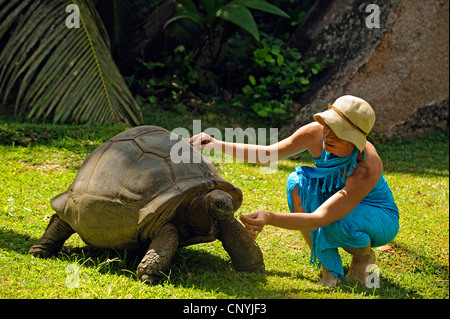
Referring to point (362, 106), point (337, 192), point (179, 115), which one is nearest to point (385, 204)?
point (337, 192)

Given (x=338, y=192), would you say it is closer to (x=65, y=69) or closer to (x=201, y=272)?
(x=201, y=272)

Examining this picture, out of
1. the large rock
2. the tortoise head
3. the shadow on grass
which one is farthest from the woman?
the large rock

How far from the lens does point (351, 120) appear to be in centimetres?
275

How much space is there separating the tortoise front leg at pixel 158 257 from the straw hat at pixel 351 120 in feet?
3.42

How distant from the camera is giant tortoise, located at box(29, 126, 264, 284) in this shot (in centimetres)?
296

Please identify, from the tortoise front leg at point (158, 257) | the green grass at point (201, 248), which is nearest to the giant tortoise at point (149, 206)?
the tortoise front leg at point (158, 257)

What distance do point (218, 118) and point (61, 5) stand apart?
229 cm

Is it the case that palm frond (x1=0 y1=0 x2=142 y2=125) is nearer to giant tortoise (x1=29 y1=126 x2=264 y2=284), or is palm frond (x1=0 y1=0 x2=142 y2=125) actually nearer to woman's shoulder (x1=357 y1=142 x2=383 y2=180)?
giant tortoise (x1=29 y1=126 x2=264 y2=284)

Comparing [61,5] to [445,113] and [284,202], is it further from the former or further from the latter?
[445,113]

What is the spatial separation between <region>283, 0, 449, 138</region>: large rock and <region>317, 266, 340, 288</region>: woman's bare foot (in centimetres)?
362

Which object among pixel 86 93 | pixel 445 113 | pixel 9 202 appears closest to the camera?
pixel 9 202

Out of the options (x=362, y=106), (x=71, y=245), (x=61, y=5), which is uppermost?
(x=61, y=5)

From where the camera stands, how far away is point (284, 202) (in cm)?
450

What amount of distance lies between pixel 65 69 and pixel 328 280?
397 cm
